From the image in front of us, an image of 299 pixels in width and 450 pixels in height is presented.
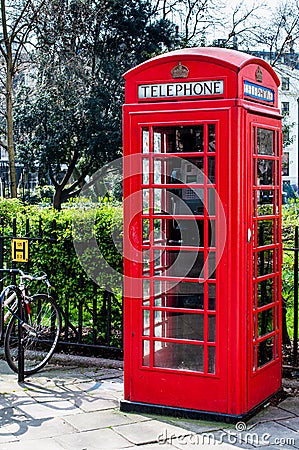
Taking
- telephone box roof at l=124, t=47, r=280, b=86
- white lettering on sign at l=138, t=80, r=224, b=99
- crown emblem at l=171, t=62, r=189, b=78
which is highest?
telephone box roof at l=124, t=47, r=280, b=86

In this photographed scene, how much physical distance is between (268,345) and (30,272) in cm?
279

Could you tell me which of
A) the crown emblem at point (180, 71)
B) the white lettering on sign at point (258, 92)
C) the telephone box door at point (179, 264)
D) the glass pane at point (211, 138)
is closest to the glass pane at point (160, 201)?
the telephone box door at point (179, 264)

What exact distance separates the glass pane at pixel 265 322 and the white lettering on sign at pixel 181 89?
174 cm

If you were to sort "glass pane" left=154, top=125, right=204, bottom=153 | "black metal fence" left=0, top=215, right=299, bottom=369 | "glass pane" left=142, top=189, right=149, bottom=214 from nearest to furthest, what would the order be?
"glass pane" left=154, top=125, right=204, bottom=153
"glass pane" left=142, top=189, right=149, bottom=214
"black metal fence" left=0, top=215, right=299, bottom=369

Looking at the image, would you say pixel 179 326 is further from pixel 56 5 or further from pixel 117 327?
pixel 56 5

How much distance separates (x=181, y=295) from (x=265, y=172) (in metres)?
1.13

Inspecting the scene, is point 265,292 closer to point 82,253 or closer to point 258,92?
point 258,92

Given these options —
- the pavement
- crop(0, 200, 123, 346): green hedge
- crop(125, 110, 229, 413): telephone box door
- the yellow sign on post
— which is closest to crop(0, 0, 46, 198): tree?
crop(0, 200, 123, 346): green hedge

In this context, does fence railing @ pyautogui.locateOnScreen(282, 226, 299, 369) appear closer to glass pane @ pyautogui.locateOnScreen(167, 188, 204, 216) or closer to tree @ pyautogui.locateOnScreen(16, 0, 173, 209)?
glass pane @ pyautogui.locateOnScreen(167, 188, 204, 216)

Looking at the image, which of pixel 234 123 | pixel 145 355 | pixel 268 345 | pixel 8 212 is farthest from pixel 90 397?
pixel 8 212

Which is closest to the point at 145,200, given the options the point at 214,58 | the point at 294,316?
the point at 214,58

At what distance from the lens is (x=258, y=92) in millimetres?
5164

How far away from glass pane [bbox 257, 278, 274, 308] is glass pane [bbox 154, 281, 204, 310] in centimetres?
50

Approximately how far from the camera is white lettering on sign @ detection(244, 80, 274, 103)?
4941mm
